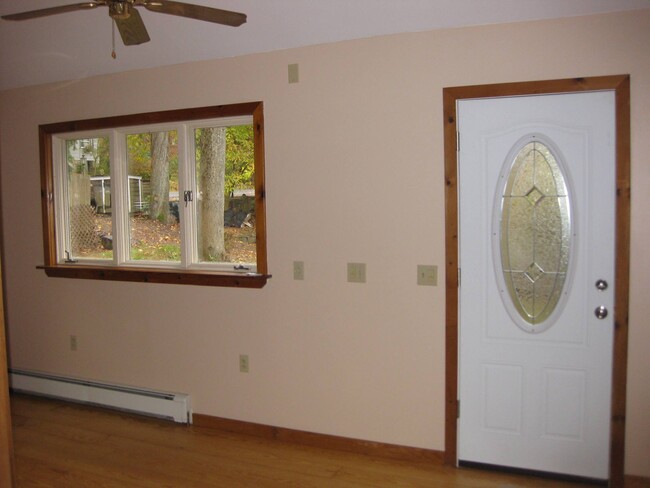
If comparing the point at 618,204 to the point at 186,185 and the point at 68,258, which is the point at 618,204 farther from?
the point at 68,258

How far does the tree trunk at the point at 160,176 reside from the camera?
3.47 metres

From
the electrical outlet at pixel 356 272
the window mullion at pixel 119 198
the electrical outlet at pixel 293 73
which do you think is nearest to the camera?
the electrical outlet at pixel 356 272

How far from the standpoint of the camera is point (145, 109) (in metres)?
3.43

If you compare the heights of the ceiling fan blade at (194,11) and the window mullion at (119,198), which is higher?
the ceiling fan blade at (194,11)

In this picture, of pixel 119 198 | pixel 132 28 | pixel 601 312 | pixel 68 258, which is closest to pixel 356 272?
pixel 601 312

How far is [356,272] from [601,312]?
4.30 ft

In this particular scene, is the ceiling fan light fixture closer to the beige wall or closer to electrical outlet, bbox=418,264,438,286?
the beige wall

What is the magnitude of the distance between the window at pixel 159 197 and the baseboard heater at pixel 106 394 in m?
0.81

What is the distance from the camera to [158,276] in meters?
3.40

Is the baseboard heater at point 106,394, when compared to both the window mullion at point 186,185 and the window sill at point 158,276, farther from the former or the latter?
the window mullion at point 186,185

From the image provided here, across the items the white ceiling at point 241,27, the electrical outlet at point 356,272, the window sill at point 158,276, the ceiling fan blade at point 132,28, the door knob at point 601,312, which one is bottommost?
the door knob at point 601,312

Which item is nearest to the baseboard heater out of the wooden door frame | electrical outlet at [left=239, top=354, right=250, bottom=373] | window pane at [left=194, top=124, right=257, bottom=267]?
electrical outlet at [left=239, top=354, right=250, bottom=373]

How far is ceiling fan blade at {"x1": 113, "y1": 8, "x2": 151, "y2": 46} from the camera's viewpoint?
1.91 meters

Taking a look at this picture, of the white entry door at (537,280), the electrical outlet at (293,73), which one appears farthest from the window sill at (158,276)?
the white entry door at (537,280)
